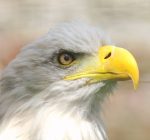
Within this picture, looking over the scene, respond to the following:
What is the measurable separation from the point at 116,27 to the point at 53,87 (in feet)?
6.42

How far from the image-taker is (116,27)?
561cm

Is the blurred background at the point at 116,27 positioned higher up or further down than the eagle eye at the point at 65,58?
higher up

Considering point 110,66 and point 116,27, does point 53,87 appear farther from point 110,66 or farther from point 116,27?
point 116,27

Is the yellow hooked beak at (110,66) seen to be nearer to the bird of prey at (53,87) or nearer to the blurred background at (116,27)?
the bird of prey at (53,87)

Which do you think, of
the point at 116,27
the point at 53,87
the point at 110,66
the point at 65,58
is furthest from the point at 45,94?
the point at 116,27

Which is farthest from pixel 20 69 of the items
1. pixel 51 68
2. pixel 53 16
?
pixel 53 16

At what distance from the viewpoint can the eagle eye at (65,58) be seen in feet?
12.1

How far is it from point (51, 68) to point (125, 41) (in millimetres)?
1940

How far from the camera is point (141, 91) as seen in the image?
18.4ft

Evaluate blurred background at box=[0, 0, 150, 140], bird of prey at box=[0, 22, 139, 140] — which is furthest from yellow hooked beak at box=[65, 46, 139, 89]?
blurred background at box=[0, 0, 150, 140]

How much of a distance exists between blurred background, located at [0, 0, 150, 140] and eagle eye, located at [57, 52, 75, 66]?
159 centimetres

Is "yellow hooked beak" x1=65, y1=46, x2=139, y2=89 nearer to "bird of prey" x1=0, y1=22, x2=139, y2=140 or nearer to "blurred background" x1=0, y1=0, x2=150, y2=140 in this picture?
"bird of prey" x1=0, y1=22, x2=139, y2=140

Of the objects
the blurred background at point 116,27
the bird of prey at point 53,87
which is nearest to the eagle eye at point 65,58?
the bird of prey at point 53,87

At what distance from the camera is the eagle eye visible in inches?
145
